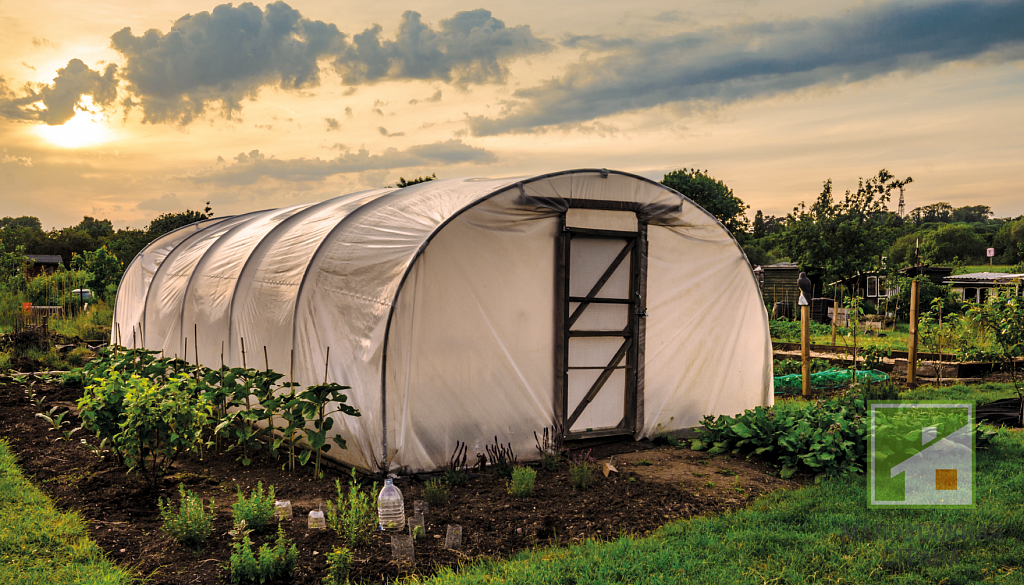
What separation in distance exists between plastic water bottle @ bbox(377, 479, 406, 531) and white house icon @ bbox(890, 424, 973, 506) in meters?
3.81

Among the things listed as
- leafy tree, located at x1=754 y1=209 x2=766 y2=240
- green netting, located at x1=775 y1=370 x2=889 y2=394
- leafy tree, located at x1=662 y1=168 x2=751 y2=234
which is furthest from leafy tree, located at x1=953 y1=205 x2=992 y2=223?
green netting, located at x1=775 y1=370 x2=889 y2=394

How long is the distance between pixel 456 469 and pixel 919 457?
413 cm

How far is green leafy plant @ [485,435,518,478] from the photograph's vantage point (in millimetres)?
6090

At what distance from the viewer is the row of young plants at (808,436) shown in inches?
243

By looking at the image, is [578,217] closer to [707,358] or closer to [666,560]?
[707,358]

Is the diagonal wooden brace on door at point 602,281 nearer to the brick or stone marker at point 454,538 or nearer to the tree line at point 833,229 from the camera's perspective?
the brick or stone marker at point 454,538

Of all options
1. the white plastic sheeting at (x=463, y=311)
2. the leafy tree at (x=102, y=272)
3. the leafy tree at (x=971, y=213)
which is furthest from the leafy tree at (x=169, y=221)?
the leafy tree at (x=971, y=213)

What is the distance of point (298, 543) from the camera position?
14.4 feet

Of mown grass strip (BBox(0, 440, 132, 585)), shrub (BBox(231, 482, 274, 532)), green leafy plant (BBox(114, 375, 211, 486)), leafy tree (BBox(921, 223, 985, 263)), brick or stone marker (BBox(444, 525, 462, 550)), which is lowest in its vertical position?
mown grass strip (BBox(0, 440, 132, 585))

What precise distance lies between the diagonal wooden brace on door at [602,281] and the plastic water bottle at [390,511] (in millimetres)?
2892

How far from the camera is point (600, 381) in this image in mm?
7449

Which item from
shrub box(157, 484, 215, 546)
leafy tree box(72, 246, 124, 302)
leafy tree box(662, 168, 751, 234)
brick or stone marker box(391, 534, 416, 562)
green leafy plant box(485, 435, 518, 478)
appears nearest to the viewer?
brick or stone marker box(391, 534, 416, 562)

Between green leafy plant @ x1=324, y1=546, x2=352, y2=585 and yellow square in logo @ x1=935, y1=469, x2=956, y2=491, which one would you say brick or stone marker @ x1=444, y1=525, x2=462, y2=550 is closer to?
green leafy plant @ x1=324, y1=546, x2=352, y2=585

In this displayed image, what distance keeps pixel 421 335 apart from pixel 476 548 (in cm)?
227
